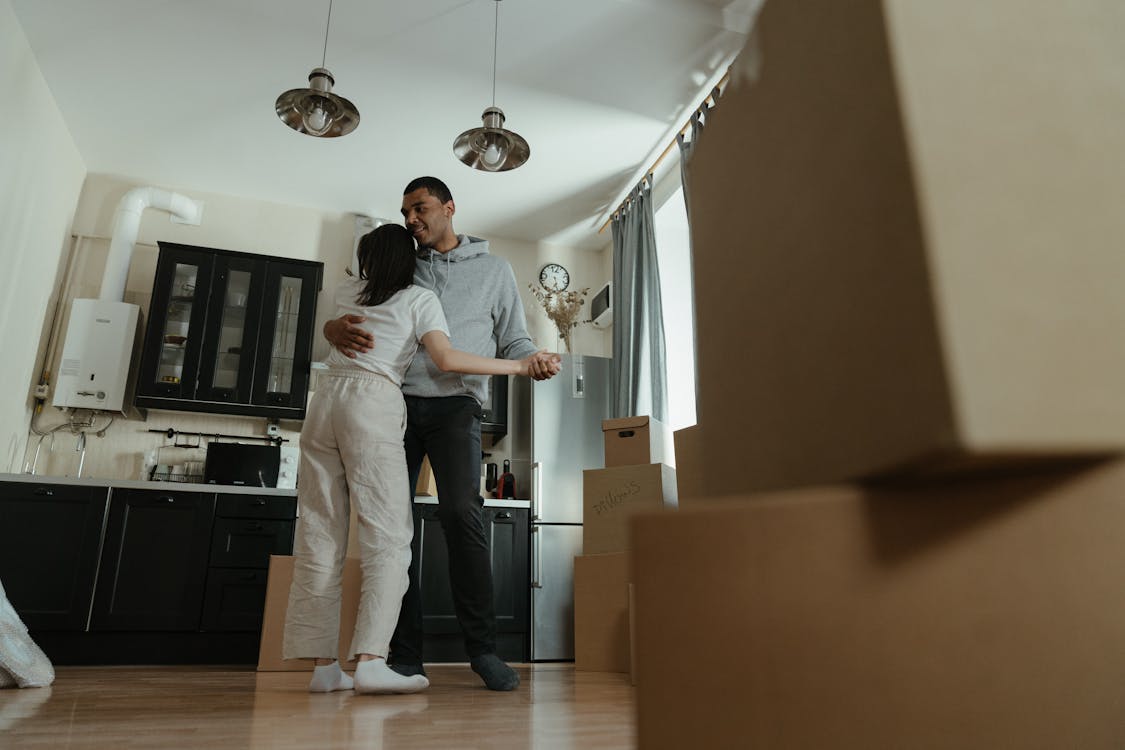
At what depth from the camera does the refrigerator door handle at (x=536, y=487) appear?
392cm

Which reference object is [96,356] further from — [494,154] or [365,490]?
[365,490]

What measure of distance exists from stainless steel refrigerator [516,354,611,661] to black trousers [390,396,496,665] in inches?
71.4

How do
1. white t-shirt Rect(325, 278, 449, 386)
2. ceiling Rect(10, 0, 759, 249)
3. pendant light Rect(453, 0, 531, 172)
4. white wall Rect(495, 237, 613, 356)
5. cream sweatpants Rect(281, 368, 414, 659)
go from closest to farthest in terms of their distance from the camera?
cream sweatpants Rect(281, 368, 414, 659) < white t-shirt Rect(325, 278, 449, 386) < pendant light Rect(453, 0, 531, 172) < ceiling Rect(10, 0, 759, 249) < white wall Rect(495, 237, 613, 356)

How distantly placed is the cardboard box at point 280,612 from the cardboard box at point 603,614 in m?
0.84

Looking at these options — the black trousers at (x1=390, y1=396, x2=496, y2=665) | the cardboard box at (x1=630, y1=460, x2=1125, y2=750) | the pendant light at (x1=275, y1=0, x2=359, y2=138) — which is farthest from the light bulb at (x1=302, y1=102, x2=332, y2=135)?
the cardboard box at (x1=630, y1=460, x2=1125, y2=750)

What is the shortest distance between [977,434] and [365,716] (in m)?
1.36

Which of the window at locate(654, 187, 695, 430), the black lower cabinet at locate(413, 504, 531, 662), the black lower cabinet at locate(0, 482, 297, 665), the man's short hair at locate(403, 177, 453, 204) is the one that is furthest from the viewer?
the window at locate(654, 187, 695, 430)

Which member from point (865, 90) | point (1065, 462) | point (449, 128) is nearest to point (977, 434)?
point (1065, 462)

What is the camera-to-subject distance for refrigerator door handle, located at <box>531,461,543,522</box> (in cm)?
392

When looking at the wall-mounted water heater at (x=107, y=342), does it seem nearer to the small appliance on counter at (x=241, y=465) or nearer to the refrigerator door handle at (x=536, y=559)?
the small appliance on counter at (x=241, y=465)

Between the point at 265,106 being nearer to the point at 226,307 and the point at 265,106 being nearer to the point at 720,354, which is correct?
the point at 226,307

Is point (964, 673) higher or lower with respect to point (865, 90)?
lower

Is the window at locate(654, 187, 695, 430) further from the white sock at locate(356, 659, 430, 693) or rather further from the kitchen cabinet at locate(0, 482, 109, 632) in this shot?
the kitchen cabinet at locate(0, 482, 109, 632)

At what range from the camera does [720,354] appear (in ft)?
1.69
